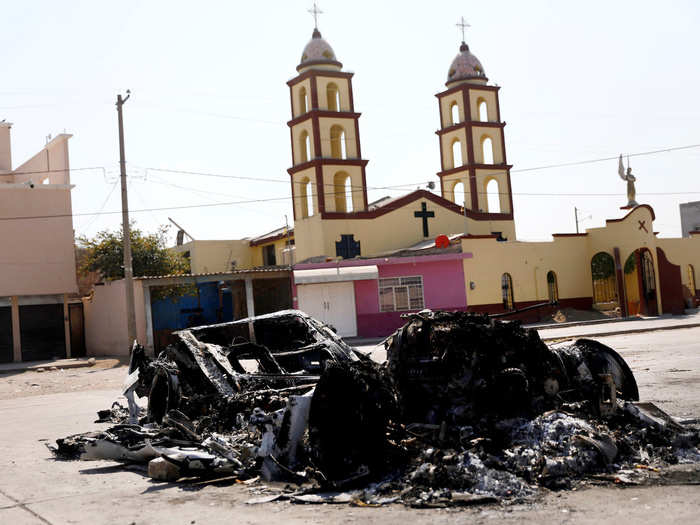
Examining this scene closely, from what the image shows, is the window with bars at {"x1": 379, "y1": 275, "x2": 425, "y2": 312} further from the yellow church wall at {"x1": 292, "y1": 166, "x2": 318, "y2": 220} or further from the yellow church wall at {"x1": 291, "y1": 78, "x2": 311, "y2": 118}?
the yellow church wall at {"x1": 291, "y1": 78, "x2": 311, "y2": 118}

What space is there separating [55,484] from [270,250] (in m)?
45.3

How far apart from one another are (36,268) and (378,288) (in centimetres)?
1378

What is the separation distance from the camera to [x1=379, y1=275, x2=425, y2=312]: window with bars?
33.5m

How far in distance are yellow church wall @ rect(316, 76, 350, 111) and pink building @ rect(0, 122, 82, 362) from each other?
44.2 feet

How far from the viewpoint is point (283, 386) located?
8.78 m

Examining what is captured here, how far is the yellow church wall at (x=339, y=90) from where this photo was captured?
40812mm

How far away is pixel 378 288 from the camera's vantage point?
3338cm

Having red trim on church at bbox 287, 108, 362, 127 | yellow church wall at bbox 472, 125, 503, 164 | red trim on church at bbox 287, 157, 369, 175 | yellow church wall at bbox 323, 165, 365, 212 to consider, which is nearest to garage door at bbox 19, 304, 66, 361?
red trim on church at bbox 287, 157, 369, 175

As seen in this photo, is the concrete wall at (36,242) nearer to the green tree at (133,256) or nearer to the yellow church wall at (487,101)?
the green tree at (133,256)

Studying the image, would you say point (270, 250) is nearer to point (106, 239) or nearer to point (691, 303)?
point (106, 239)

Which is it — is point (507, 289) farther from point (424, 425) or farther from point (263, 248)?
point (424, 425)

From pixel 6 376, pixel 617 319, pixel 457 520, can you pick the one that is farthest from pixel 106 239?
pixel 457 520

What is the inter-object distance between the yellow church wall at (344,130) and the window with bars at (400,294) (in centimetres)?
1004

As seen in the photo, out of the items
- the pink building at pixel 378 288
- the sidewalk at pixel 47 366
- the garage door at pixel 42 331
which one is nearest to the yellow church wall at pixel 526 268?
the pink building at pixel 378 288
